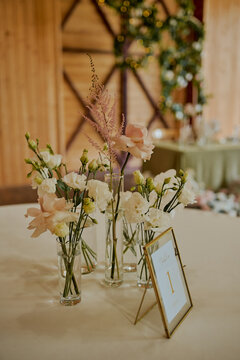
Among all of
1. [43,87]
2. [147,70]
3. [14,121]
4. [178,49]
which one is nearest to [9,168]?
[14,121]

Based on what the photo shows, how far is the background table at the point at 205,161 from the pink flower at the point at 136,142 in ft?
9.52

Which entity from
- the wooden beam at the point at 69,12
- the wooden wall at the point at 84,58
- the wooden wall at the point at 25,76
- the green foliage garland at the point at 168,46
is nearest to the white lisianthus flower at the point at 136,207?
the wooden wall at the point at 25,76

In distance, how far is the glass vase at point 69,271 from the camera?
0.94 meters

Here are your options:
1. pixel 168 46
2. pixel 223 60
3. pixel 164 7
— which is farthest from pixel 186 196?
pixel 223 60

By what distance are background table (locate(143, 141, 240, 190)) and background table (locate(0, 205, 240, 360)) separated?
2.51 meters

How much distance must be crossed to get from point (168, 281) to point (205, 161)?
3.13m

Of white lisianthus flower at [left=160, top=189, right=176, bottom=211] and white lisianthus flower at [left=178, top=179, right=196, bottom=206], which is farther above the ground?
white lisianthus flower at [left=178, top=179, right=196, bottom=206]

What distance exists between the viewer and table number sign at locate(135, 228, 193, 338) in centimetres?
85

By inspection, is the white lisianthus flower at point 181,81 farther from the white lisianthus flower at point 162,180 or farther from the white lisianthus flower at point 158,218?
the white lisianthus flower at point 158,218

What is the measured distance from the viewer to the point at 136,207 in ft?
3.07

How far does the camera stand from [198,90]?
5766 mm

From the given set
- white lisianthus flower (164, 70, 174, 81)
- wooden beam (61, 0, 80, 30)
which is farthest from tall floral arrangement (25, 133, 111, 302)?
white lisianthus flower (164, 70, 174, 81)

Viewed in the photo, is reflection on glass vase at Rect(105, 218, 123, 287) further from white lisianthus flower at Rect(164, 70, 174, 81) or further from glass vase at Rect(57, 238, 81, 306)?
white lisianthus flower at Rect(164, 70, 174, 81)

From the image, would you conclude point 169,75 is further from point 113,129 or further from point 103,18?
point 113,129
